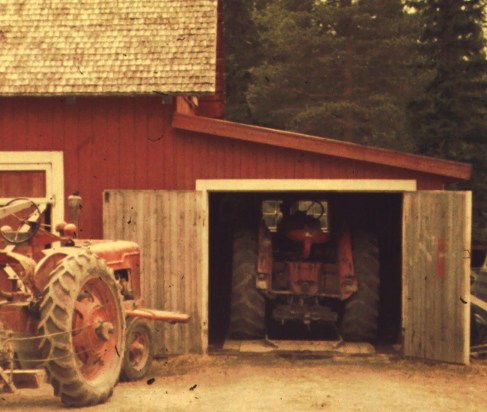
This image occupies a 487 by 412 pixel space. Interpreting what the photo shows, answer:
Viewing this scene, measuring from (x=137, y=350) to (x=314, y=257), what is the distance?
436cm

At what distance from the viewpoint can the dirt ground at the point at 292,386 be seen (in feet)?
29.4

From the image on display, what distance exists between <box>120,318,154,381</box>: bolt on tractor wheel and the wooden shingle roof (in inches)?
130

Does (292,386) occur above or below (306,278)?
below

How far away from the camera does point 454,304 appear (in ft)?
38.0

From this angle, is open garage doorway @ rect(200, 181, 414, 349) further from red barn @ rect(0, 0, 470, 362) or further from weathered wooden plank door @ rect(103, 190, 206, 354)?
weathered wooden plank door @ rect(103, 190, 206, 354)

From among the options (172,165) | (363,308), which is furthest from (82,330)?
(363,308)

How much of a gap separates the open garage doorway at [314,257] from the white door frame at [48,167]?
230cm

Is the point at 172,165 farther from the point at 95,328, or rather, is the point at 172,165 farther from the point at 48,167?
the point at 95,328

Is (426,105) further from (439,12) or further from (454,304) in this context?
(454,304)

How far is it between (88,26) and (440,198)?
5.71 meters

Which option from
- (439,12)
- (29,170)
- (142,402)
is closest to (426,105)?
(439,12)

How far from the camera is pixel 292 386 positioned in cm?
1009

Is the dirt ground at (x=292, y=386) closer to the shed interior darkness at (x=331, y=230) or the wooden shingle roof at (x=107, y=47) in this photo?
the shed interior darkness at (x=331, y=230)

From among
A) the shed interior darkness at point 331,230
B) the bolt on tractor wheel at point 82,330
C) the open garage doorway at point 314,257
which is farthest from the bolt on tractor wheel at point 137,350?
the shed interior darkness at point 331,230
